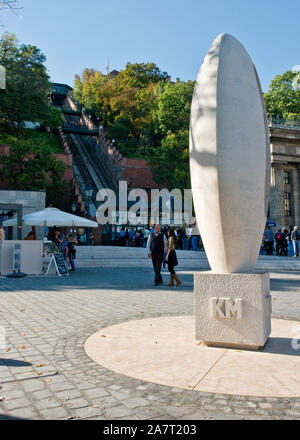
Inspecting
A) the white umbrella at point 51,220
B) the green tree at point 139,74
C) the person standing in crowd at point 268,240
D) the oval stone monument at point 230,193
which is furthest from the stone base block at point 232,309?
the green tree at point 139,74

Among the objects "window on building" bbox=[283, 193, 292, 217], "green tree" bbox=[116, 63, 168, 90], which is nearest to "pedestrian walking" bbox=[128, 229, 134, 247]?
"window on building" bbox=[283, 193, 292, 217]

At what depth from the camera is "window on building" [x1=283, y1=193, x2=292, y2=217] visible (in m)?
49.0

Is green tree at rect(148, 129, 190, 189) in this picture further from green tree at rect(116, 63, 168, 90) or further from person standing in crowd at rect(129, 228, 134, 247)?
green tree at rect(116, 63, 168, 90)

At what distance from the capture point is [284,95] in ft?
186

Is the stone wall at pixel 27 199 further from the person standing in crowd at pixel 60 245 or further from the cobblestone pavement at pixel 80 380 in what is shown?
the cobblestone pavement at pixel 80 380

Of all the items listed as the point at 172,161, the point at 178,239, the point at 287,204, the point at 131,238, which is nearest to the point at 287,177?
the point at 287,204

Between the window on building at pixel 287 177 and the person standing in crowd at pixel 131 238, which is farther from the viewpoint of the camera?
the window on building at pixel 287 177

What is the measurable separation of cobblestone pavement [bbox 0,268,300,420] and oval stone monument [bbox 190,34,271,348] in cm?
156

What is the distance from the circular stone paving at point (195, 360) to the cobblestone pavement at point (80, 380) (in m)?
0.18

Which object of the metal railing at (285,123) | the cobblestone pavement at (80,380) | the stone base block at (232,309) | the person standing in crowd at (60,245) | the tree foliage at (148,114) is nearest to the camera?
the cobblestone pavement at (80,380)

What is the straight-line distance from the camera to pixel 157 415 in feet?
10.4

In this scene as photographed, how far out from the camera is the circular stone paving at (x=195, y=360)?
3.87 meters

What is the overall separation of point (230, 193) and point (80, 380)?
9.81 ft

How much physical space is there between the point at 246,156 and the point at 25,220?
14.7 metres
